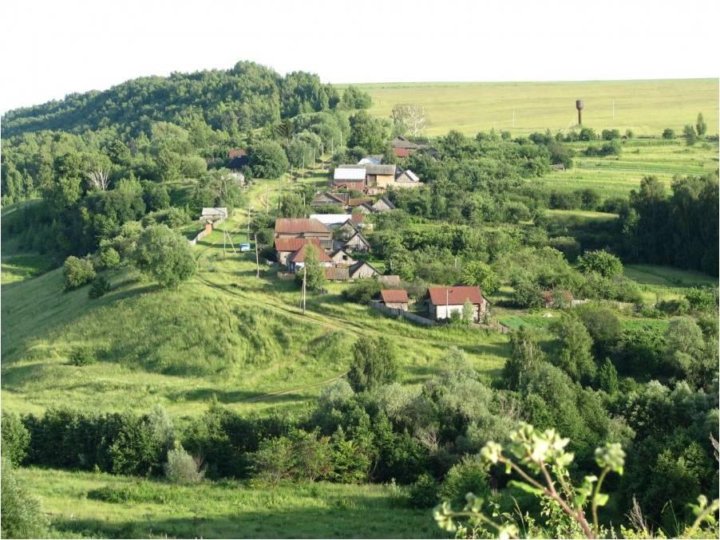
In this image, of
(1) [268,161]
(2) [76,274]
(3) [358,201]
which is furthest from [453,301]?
(1) [268,161]

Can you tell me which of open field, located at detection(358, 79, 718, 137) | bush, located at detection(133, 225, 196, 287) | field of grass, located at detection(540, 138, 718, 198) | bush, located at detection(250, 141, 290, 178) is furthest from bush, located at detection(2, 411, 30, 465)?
open field, located at detection(358, 79, 718, 137)

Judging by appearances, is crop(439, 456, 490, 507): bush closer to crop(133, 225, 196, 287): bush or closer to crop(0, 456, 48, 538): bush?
crop(0, 456, 48, 538): bush

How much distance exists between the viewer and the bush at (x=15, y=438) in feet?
84.6

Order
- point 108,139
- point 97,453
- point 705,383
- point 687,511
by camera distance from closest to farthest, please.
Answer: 1. point 687,511
2. point 97,453
3. point 705,383
4. point 108,139

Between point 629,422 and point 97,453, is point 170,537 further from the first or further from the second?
point 629,422

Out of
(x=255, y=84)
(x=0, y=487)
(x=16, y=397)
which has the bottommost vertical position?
(x=16, y=397)

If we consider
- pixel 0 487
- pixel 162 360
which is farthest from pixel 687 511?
pixel 162 360

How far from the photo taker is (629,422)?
85.0 feet

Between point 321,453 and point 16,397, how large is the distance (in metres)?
14.2

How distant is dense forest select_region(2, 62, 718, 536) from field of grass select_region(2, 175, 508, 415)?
122 cm

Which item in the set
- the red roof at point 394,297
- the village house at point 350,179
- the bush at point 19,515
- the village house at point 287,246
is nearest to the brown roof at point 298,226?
the village house at point 287,246

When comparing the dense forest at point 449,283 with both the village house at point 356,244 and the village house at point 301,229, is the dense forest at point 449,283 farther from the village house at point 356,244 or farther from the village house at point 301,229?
the village house at point 301,229

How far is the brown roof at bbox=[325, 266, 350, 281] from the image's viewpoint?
4103 centimetres

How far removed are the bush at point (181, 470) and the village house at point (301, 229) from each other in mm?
22794
